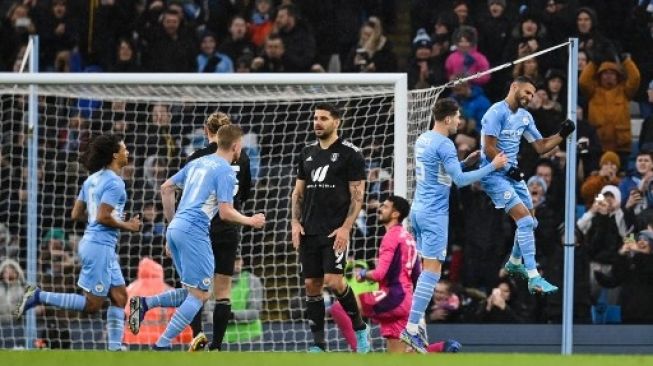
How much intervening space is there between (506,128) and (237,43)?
247 inches

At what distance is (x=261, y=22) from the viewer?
2023cm

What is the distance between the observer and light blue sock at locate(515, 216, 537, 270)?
1403cm

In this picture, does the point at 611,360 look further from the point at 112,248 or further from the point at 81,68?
the point at 81,68

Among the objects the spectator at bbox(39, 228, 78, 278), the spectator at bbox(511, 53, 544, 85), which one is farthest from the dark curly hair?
the spectator at bbox(511, 53, 544, 85)

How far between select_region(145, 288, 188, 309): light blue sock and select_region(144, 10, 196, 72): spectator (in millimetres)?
5966

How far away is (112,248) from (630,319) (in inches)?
210

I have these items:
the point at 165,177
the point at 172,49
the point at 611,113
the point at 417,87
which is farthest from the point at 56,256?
the point at 611,113

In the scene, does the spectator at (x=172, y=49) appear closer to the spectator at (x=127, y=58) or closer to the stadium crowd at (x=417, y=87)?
the stadium crowd at (x=417, y=87)

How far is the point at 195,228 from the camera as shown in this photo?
13258mm

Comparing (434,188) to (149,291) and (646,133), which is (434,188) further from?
(646,133)

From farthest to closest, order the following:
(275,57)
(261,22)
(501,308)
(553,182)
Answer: (261,22) < (275,57) < (553,182) < (501,308)

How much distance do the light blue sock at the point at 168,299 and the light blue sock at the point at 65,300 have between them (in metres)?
0.56

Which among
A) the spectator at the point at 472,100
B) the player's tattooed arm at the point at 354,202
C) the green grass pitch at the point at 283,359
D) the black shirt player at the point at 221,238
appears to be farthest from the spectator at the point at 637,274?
the green grass pitch at the point at 283,359

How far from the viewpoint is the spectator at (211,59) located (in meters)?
19.4
